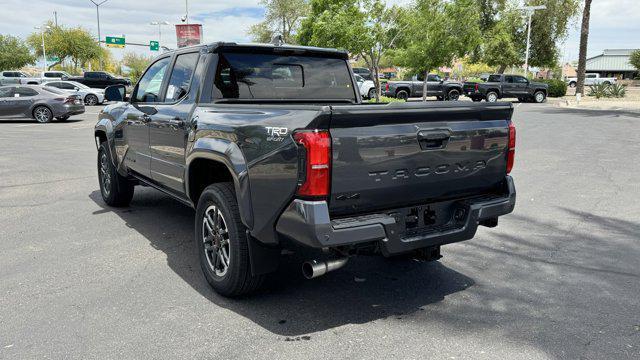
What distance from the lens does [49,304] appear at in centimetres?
393

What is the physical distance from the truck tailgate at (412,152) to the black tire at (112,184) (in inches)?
170

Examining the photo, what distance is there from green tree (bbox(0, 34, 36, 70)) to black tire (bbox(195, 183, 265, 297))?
75.9 metres

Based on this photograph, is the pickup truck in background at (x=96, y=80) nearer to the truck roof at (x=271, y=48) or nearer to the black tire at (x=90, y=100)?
the black tire at (x=90, y=100)

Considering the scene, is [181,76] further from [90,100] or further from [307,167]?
[90,100]

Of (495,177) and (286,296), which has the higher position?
(495,177)

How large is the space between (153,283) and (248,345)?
1.39m

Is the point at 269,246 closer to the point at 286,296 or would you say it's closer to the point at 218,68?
the point at 286,296

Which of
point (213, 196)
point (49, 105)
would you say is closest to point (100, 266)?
point (213, 196)

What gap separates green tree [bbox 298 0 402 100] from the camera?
26312 mm

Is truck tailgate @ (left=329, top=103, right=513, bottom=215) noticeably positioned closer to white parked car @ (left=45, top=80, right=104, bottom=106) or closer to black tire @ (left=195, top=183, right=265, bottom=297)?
black tire @ (left=195, top=183, right=265, bottom=297)

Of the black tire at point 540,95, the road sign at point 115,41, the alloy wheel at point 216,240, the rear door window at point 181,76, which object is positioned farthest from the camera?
the road sign at point 115,41

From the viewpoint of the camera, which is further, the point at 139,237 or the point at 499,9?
the point at 499,9

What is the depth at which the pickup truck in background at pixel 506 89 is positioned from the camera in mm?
33662

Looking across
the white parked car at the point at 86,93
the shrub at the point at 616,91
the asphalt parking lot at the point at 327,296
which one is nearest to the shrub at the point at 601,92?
the shrub at the point at 616,91
